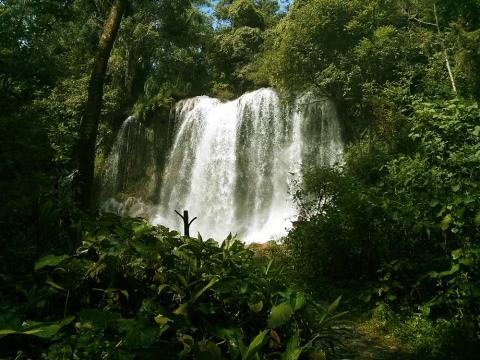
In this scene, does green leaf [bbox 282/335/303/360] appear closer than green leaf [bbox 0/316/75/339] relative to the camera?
No

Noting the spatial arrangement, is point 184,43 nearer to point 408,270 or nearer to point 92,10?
point 92,10

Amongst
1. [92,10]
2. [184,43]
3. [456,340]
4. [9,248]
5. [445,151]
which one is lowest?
[456,340]

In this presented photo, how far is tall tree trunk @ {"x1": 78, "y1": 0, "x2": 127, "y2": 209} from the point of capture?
5645 millimetres

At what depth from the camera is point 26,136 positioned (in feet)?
12.3

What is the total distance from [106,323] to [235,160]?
1886 cm

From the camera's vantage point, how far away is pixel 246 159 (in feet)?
66.7

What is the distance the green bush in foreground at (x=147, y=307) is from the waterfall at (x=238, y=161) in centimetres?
1492

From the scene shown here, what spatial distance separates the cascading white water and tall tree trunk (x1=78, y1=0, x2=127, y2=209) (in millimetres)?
11838

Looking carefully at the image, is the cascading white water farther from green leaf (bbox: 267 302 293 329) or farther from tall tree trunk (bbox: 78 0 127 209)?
green leaf (bbox: 267 302 293 329)

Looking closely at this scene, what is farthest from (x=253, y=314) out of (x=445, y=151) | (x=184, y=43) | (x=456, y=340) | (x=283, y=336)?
(x=184, y=43)

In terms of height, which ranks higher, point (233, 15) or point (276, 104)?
point (233, 15)

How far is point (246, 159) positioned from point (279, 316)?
60.3 feet

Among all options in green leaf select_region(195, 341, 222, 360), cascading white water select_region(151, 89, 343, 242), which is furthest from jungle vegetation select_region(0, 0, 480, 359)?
cascading white water select_region(151, 89, 343, 242)

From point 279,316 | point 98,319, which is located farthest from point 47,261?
point 279,316
